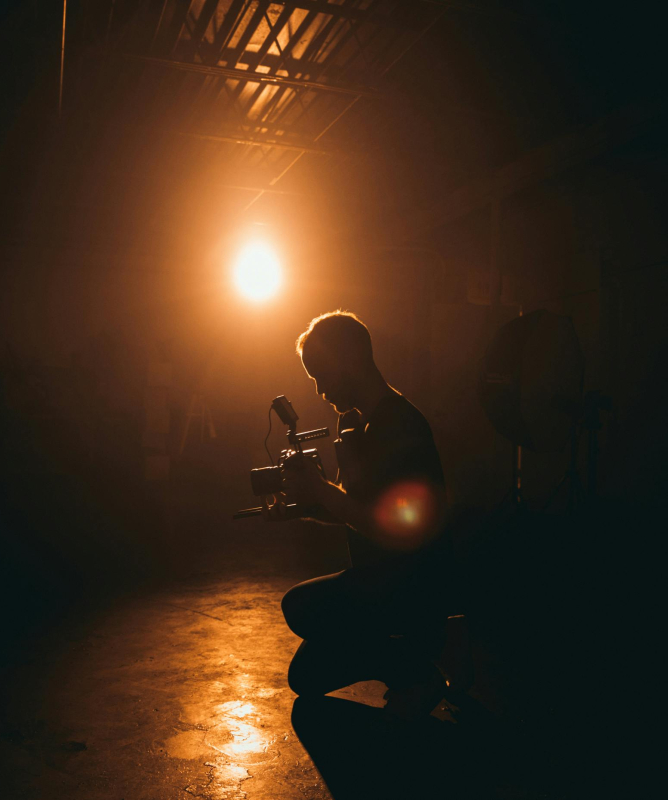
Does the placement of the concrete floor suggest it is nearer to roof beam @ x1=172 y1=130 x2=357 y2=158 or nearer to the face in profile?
the face in profile

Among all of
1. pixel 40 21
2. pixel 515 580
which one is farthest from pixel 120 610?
pixel 40 21

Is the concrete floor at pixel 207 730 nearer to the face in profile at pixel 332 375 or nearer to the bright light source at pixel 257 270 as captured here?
the face in profile at pixel 332 375

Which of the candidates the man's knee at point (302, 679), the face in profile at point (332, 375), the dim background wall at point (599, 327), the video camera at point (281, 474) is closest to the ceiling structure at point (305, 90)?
the dim background wall at point (599, 327)

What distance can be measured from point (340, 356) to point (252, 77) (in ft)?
13.8

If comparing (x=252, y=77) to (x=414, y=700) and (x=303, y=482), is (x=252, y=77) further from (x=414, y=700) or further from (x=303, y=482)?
(x=414, y=700)

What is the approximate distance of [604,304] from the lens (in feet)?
21.5

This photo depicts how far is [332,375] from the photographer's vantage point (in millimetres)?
2229

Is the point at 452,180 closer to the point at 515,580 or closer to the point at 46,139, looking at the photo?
the point at 46,139

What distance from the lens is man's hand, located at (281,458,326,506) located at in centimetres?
210

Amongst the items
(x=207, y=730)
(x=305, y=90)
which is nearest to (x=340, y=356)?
(x=207, y=730)

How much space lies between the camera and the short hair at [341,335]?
221 cm

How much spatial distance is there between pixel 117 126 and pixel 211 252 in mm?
3192

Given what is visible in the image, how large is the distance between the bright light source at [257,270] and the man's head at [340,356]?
7.43m

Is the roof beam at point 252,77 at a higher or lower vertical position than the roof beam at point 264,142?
higher
